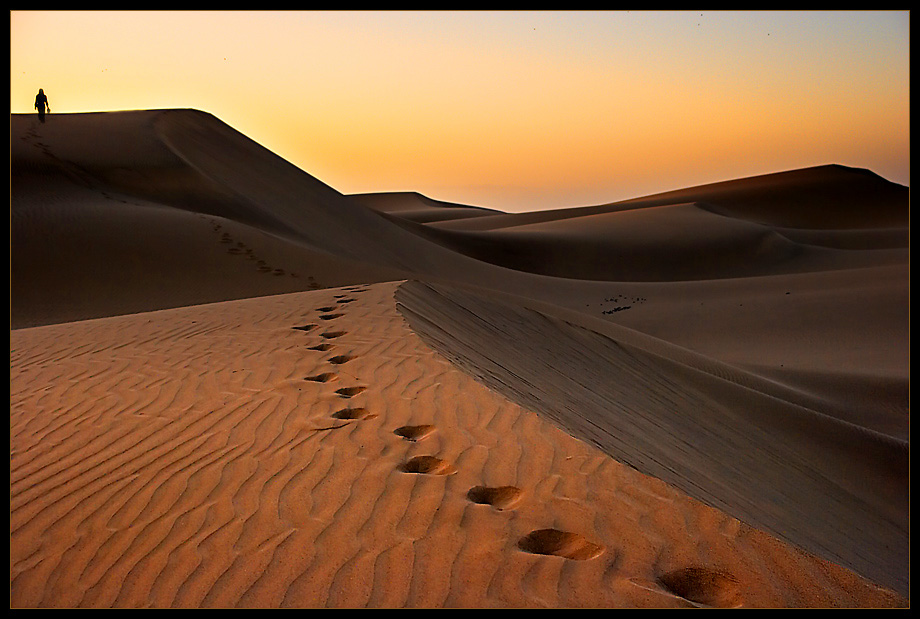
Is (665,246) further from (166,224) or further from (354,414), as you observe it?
(354,414)

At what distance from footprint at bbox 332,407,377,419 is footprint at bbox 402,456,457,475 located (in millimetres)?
684

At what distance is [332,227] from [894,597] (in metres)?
24.4

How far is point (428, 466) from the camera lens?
12.0 ft

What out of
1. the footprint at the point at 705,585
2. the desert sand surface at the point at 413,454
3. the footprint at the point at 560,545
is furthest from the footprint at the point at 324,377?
the footprint at the point at 705,585

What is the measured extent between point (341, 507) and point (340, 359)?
2338 millimetres

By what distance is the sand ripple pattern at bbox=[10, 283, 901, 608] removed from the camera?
2764mm

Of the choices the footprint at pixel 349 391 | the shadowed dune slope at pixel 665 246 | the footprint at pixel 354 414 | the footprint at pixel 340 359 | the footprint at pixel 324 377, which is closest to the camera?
the footprint at pixel 354 414

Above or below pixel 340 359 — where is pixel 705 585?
below

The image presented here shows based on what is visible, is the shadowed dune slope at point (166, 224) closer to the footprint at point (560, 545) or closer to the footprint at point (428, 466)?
the footprint at point (428, 466)

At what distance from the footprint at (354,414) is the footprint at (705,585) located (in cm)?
208

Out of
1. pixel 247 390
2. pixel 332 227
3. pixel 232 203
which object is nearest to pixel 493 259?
pixel 332 227

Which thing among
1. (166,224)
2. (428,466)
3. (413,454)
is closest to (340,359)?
(413,454)

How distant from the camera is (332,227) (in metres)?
25.9

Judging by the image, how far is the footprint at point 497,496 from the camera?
10.8ft
